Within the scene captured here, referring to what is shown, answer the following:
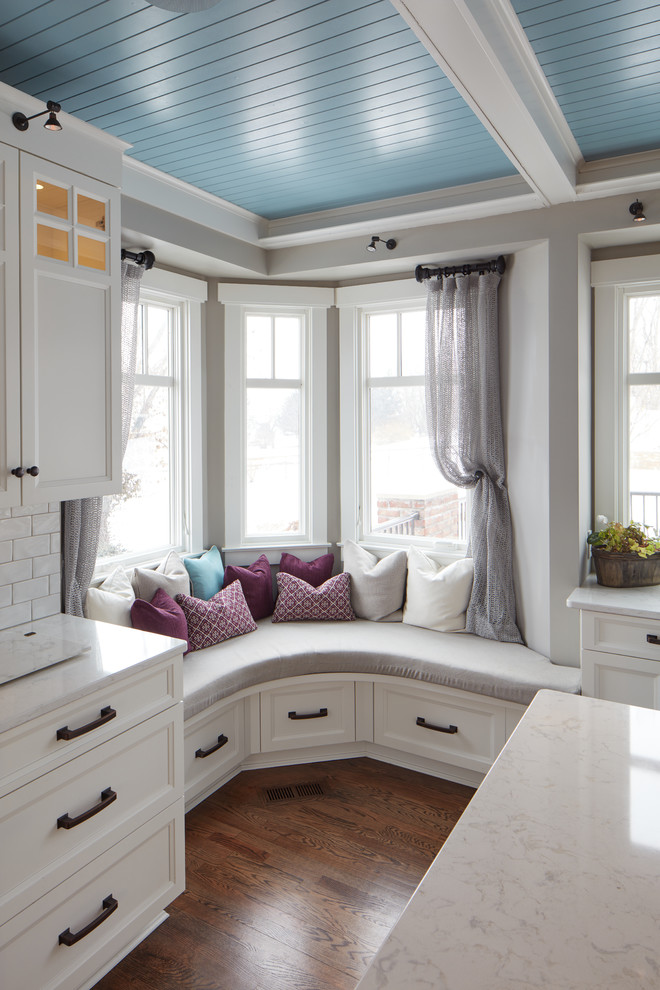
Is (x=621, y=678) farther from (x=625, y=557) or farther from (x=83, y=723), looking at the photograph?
(x=83, y=723)

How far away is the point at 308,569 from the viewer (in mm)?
3746

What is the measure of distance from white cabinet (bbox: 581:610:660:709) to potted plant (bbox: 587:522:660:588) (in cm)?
33

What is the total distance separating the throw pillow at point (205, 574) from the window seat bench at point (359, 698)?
0.34 metres

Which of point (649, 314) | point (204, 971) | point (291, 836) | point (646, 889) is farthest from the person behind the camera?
point (649, 314)

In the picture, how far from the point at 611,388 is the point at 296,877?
8.58 feet

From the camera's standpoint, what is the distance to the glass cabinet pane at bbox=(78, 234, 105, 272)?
217 centimetres

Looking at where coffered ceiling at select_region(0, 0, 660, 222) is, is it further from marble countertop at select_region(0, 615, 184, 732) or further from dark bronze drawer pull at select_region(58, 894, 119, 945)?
dark bronze drawer pull at select_region(58, 894, 119, 945)

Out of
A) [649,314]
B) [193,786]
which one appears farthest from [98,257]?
[649,314]

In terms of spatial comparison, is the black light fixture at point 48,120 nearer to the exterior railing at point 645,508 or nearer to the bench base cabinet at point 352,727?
the bench base cabinet at point 352,727

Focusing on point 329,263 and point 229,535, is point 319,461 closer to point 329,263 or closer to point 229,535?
point 229,535

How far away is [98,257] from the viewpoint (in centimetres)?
223

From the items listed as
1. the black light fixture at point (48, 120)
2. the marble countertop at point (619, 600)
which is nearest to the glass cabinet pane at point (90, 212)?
the black light fixture at point (48, 120)

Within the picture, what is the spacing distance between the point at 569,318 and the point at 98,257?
201cm

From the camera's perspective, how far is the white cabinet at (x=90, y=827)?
162 cm
